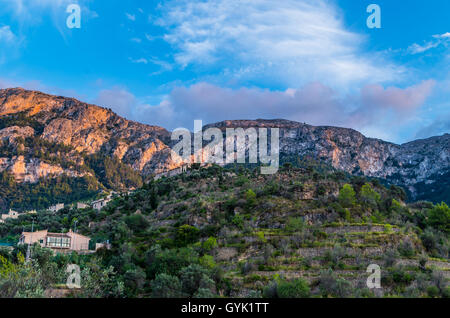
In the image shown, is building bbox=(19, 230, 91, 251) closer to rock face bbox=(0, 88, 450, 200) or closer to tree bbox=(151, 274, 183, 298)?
tree bbox=(151, 274, 183, 298)

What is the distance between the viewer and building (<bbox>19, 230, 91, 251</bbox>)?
54588 mm

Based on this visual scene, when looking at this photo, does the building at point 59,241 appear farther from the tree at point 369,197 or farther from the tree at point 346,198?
the tree at point 369,197

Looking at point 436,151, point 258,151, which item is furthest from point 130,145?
point 436,151

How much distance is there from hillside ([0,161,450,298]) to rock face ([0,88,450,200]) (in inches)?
3306

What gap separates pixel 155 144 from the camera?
19300cm

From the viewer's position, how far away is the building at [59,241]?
54588mm

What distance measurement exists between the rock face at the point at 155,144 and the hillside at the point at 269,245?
275 ft

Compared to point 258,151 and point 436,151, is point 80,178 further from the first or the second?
point 436,151

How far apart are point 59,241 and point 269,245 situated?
29.4 meters

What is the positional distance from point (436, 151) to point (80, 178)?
13375 centimetres

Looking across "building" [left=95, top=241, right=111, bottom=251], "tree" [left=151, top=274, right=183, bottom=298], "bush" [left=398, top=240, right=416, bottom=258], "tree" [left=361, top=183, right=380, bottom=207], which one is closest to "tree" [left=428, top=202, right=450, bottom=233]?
"tree" [left=361, top=183, right=380, bottom=207]

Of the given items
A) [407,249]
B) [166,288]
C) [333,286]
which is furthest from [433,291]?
[166,288]

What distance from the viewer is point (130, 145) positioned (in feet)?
623

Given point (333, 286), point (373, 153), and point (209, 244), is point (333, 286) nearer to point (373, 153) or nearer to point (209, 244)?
point (209, 244)
